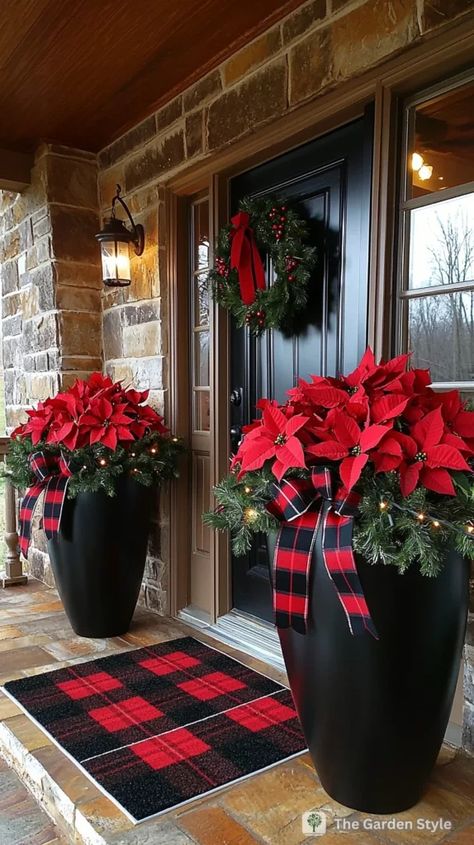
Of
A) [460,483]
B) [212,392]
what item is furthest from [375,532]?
[212,392]

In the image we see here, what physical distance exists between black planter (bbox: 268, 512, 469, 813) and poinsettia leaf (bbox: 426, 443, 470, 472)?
226 millimetres

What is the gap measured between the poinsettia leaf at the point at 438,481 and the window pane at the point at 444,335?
552mm

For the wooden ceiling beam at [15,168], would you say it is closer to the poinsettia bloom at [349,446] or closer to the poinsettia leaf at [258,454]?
the poinsettia leaf at [258,454]

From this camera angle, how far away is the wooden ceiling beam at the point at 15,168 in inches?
140

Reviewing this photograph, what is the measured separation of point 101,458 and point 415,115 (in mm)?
1717

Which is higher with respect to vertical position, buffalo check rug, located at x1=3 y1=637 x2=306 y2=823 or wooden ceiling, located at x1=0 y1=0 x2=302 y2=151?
wooden ceiling, located at x1=0 y1=0 x2=302 y2=151

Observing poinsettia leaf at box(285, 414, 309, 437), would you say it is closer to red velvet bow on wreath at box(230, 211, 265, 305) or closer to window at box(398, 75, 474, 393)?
window at box(398, 75, 474, 393)

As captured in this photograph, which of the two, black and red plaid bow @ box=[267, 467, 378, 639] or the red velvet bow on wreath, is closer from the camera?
black and red plaid bow @ box=[267, 467, 378, 639]

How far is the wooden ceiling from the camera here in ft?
7.35

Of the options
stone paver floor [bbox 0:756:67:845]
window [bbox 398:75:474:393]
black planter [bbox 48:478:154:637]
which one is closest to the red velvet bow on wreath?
window [bbox 398:75:474:393]

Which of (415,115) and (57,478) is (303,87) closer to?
(415,115)

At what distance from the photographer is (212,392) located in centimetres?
287

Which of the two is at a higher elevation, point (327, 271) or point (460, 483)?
point (327, 271)

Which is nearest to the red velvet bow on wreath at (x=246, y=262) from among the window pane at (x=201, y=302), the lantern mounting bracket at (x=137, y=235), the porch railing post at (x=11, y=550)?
the window pane at (x=201, y=302)
